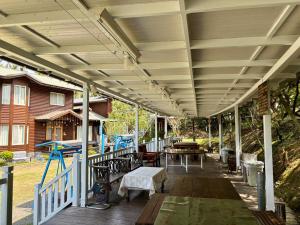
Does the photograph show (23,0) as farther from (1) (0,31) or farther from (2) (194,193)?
(2) (194,193)

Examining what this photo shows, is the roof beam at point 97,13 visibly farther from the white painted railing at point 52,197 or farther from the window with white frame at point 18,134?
the window with white frame at point 18,134

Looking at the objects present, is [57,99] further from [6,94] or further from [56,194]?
[56,194]

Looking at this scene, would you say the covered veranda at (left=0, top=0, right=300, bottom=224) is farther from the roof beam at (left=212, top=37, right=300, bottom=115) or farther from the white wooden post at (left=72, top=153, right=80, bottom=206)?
the white wooden post at (left=72, top=153, right=80, bottom=206)

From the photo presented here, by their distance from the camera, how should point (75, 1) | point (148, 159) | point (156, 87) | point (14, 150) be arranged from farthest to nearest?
point (14, 150), point (148, 159), point (156, 87), point (75, 1)

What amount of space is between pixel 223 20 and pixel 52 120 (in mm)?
17746

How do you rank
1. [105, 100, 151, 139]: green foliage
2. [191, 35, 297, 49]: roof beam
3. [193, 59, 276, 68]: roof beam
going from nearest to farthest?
[191, 35, 297, 49]: roof beam
[193, 59, 276, 68]: roof beam
[105, 100, 151, 139]: green foliage

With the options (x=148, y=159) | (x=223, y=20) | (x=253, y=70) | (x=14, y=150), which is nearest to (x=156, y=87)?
(x=253, y=70)

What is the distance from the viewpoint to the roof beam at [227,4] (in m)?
2.04

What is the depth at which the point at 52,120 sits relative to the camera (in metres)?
18.3

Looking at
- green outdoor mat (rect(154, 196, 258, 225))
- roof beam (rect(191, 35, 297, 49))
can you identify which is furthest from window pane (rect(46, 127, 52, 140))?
roof beam (rect(191, 35, 297, 49))

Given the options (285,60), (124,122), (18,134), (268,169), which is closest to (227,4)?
(285,60)

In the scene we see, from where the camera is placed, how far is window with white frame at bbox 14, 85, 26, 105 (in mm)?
16547

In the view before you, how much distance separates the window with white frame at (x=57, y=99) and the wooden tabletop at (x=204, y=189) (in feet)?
56.9

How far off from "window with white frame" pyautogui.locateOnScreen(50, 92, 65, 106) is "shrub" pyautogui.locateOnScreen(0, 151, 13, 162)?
552 cm
